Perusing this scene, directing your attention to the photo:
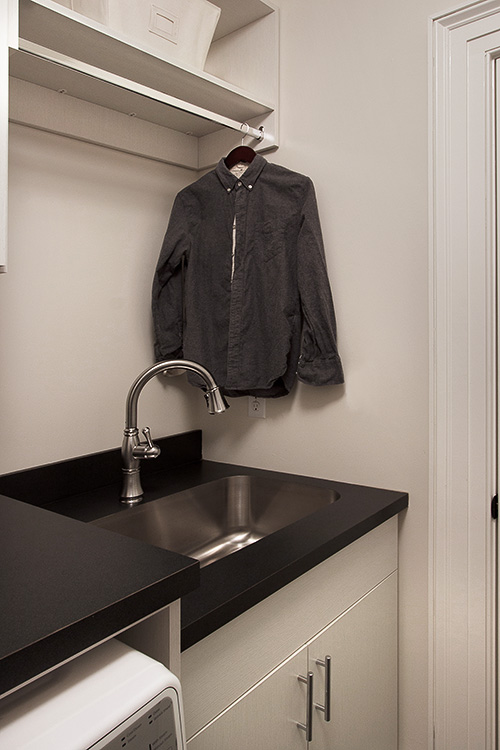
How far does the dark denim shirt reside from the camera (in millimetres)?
1569

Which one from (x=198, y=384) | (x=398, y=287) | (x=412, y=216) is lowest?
(x=198, y=384)

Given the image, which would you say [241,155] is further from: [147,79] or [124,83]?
[124,83]

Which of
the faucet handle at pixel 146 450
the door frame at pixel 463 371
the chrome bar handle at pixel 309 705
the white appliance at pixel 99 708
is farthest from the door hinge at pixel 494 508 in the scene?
the white appliance at pixel 99 708

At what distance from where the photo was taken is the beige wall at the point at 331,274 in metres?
1.45

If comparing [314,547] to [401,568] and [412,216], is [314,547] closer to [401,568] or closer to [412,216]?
[401,568]

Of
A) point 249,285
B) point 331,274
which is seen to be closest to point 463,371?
point 331,274

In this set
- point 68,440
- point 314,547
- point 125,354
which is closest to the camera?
point 314,547

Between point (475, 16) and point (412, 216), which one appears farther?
point (412, 216)

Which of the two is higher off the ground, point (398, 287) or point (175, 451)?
point (398, 287)

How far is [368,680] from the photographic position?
1363mm

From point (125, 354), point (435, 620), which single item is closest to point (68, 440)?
point (125, 354)

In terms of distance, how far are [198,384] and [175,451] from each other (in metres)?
0.27

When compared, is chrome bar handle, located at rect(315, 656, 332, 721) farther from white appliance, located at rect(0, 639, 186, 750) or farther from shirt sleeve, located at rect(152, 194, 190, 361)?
shirt sleeve, located at rect(152, 194, 190, 361)

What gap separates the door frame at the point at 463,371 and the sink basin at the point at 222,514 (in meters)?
0.34
